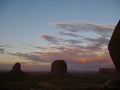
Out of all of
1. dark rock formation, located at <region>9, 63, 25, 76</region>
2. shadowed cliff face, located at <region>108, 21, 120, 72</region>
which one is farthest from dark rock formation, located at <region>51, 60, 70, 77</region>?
shadowed cliff face, located at <region>108, 21, 120, 72</region>

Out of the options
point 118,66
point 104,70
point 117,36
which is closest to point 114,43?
point 117,36

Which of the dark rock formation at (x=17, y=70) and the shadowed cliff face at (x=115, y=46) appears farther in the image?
the dark rock formation at (x=17, y=70)

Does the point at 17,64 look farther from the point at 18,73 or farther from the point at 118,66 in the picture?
the point at 118,66

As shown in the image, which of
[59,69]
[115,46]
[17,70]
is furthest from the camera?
[17,70]

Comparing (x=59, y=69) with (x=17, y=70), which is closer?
(x=59, y=69)

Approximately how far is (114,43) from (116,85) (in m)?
4.15

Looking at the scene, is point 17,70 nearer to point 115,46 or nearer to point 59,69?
point 59,69

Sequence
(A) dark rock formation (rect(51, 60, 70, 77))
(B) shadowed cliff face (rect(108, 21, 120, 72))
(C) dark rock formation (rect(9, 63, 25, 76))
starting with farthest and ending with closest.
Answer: (C) dark rock formation (rect(9, 63, 25, 76))
(A) dark rock formation (rect(51, 60, 70, 77))
(B) shadowed cliff face (rect(108, 21, 120, 72))

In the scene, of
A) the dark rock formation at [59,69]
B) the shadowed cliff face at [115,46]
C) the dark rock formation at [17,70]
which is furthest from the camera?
the dark rock formation at [17,70]

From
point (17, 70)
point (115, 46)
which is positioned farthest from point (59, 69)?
point (115, 46)

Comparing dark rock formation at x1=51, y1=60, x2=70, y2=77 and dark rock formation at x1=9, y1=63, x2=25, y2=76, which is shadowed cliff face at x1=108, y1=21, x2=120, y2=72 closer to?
dark rock formation at x1=51, y1=60, x2=70, y2=77

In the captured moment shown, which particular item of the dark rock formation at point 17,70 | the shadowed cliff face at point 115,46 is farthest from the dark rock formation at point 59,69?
the shadowed cliff face at point 115,46

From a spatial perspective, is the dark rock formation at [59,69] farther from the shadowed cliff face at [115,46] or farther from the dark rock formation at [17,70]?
the shadowed cliff face at [115,46]

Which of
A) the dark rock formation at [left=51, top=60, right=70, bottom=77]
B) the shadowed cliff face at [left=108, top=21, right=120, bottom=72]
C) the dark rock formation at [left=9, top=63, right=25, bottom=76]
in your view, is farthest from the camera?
the dark rock formation at [left=9, top=63, right=25, bottom=76]
